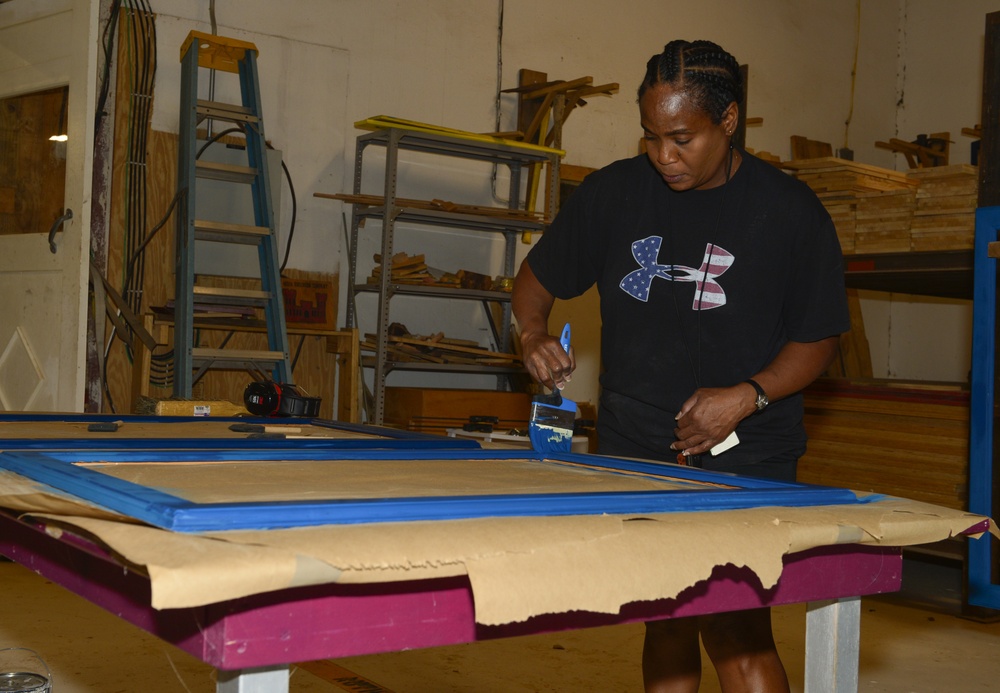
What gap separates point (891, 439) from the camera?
177 inches

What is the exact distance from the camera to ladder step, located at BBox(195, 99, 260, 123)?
526 cm

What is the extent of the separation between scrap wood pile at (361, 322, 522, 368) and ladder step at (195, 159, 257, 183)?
4.01ft

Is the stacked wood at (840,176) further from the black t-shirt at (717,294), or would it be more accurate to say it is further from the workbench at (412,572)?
the workbench at (412,572)

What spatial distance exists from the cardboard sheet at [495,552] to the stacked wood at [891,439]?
3.16 m

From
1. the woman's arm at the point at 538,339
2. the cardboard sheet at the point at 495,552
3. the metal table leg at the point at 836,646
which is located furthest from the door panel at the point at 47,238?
the metal table leg at the point at 836,646

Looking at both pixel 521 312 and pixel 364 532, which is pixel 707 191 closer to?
pixel 521 312

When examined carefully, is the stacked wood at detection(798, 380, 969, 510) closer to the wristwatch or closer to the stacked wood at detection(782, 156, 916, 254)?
the stacked wood at detection(782, 156, 916, 254)

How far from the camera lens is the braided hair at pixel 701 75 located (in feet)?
6.53

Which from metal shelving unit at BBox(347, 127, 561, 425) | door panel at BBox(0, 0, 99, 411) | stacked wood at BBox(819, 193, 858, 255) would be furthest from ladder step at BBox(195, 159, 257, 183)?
stacked wood at BBox(819, 193, 858, 255)

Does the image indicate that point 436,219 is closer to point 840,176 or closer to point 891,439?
point 840,176

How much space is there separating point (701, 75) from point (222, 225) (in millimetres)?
3611

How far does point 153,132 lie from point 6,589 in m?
2.72

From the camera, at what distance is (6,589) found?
385 centimetres

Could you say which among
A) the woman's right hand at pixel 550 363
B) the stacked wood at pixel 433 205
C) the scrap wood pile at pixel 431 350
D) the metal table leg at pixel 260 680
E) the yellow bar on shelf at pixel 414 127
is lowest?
the metal table leg at pixel 260 680
